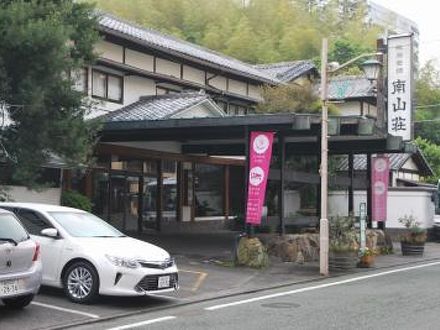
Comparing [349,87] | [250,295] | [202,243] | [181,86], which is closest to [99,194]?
[202,243]

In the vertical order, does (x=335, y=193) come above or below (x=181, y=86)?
below

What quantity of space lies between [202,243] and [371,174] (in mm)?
6465

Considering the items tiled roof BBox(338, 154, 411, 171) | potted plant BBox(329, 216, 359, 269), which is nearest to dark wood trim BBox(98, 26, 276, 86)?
tiled roof BBox(338, 154, 411, 171)

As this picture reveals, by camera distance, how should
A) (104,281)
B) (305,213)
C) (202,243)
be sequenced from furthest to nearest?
(305,213)
(202,243)
(104,281)

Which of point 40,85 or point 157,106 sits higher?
point 157,106

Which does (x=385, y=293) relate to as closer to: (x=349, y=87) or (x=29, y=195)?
(x=29, y=195)

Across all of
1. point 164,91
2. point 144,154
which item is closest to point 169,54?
point 164,91

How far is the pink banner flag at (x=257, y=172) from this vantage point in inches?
672

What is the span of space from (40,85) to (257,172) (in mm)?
6436

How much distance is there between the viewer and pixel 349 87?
4431cm

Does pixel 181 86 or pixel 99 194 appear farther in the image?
pixel 181 86

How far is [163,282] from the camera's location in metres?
11.2

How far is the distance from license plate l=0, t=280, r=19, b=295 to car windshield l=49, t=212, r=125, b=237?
2.14 m

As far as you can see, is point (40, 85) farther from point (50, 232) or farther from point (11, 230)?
point (11, 230)
